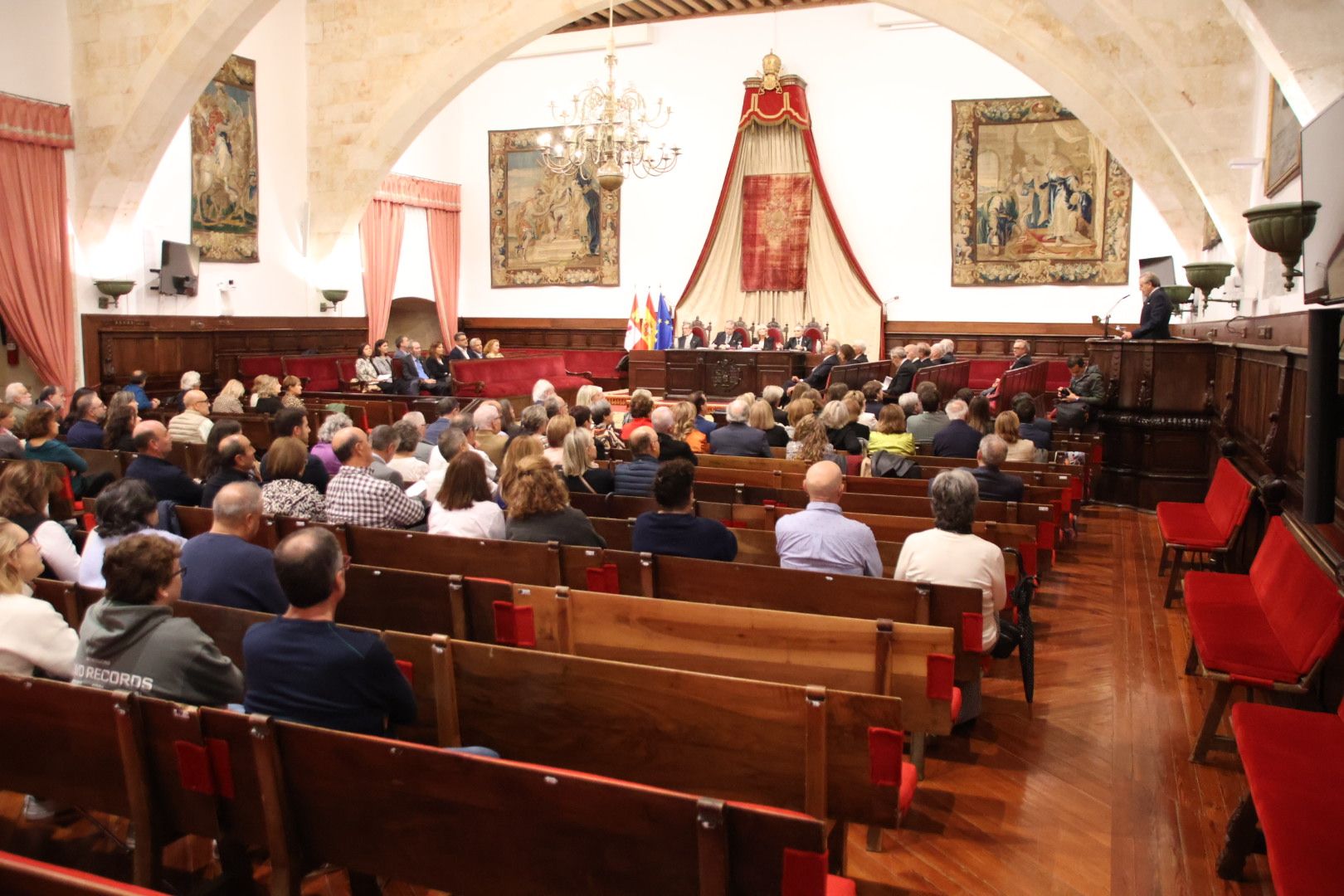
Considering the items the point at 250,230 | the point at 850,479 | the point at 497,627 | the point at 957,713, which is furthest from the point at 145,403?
the point at 957,713

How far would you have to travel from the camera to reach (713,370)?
14172 millimetres

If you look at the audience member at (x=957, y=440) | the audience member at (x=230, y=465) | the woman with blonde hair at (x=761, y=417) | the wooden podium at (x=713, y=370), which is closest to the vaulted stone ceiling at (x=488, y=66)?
the audience member at (x=957, y=440)

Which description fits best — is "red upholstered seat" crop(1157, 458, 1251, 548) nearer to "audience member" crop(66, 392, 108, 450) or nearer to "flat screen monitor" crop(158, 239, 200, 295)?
"audience member" crop(66, 392, 108, 450)

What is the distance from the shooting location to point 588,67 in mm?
16969

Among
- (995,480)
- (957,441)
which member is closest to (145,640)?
(995,480)

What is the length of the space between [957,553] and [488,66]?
38.0 feet

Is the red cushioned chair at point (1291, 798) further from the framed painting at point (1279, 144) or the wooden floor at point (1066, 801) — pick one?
the framed painting at point (1279, 144)

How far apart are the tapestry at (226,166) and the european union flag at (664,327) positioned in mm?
5965

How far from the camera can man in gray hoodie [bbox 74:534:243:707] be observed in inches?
91.3

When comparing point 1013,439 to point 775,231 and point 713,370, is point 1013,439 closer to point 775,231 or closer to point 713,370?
point 713,370

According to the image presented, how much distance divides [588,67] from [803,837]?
17.0 metres

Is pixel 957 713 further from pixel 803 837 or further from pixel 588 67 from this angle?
pixel 588 67

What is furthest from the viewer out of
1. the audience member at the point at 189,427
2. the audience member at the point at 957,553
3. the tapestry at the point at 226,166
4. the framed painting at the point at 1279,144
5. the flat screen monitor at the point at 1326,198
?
the tapestry at the point at 226,166

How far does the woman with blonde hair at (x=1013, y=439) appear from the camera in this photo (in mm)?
5965
